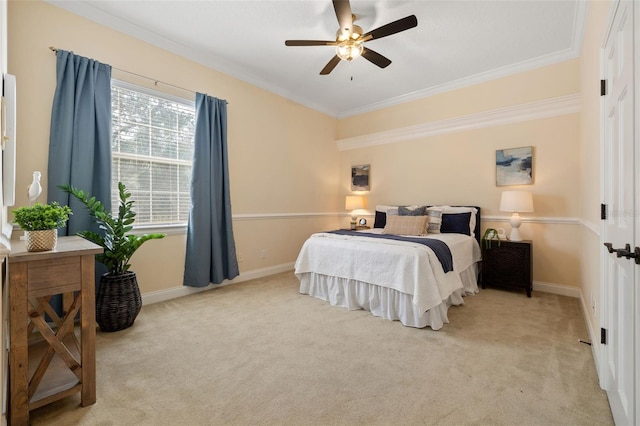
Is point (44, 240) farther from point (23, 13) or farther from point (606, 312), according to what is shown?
point (606, 312)

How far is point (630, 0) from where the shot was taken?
1.19 metres

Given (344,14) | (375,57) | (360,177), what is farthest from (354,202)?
(344,14)

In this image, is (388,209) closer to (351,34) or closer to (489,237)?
(489,237)

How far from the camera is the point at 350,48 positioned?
8.93 ft

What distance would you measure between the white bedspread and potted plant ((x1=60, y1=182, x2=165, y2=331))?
1679 millimetres

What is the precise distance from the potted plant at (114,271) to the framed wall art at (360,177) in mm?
3635

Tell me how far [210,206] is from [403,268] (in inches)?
92.2

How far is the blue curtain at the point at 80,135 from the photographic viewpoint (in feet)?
8.20

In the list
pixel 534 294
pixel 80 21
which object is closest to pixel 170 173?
pixel 80 21

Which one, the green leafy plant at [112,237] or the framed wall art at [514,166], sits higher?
the framed wall art at [514,166]

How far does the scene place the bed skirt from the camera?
2.56 m

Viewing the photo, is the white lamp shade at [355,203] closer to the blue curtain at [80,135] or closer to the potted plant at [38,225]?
the blue curtain at [80,135]

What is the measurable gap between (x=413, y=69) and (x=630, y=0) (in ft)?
9.43

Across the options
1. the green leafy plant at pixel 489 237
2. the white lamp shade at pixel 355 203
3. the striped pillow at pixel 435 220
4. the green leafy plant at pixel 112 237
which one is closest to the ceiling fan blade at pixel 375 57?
the striped pillow at pixel 435 220
